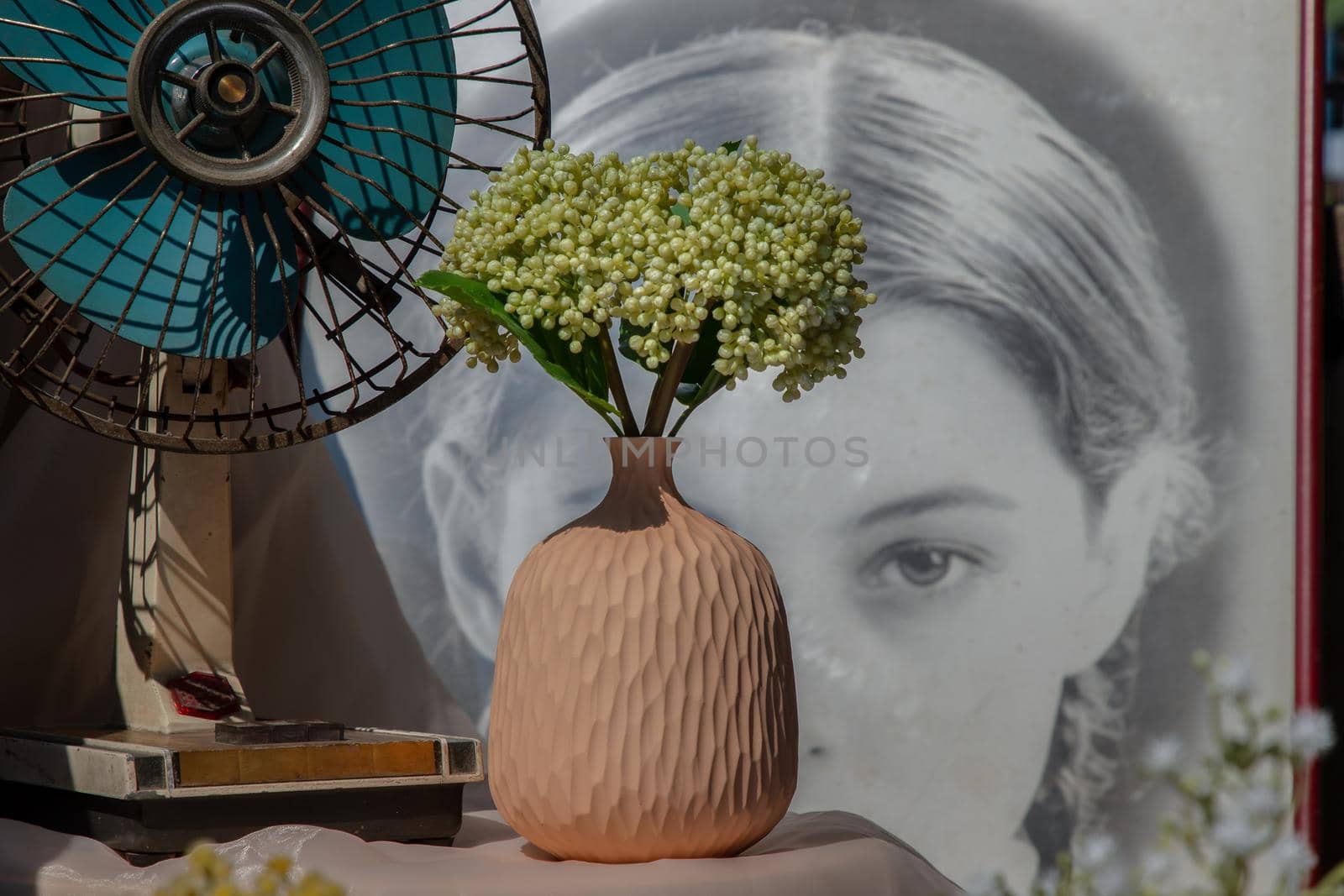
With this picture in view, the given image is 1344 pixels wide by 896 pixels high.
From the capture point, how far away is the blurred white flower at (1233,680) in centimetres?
45

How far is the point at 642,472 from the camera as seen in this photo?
0.99 metres

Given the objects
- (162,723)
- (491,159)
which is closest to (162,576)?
(162,723)

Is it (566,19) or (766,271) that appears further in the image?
(566,19)

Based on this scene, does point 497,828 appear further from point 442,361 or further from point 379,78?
point 379,78

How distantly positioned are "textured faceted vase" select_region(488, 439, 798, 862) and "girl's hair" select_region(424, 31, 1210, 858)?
115 centimetres

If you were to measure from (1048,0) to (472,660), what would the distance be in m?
1.35

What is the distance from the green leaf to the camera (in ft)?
3.07

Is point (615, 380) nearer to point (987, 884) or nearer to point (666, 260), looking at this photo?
point (666, 260)

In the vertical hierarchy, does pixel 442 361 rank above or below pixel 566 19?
below

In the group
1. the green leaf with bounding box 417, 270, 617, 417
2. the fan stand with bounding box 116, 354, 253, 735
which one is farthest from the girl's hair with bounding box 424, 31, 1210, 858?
the green leaf with bounding box 417, 270, 617, 417

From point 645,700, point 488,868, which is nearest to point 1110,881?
point 645,700

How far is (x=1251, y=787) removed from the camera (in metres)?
0.45

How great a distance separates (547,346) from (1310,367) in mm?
1421

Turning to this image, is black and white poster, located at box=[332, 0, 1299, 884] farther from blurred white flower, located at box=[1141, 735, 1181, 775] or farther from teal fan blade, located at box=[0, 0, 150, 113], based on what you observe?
blurred white flower, located at box=[1141, 735, 1181, 775]
